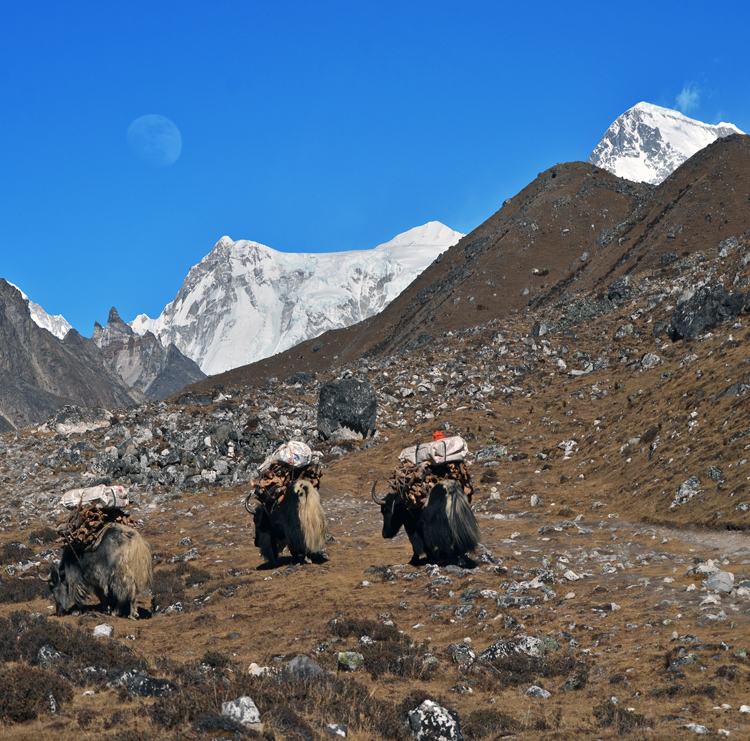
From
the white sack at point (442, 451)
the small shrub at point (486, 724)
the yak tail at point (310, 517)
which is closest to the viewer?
the small shrub at point (486, 724)

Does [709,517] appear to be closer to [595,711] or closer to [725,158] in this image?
[595,711]

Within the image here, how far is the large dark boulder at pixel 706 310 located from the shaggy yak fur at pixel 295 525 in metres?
21.9

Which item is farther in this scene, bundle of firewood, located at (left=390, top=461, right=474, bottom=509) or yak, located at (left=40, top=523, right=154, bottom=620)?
bundle of firewood, located at (left=390, top=461, right=474, bottom=509)

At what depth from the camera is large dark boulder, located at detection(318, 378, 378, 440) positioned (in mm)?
29406

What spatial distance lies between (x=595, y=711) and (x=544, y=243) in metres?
90.7

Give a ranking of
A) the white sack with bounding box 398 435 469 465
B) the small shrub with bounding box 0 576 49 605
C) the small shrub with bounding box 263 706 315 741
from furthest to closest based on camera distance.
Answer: the small shrub with bounding box 0 576 49 605
the white sack with bounding box 398 435 469 465
the small shrub with bounding box 263 706 315 741

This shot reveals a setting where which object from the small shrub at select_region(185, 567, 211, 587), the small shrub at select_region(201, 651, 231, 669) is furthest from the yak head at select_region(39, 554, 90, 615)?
the small shrub at select_region(201, 651, 231, 669)

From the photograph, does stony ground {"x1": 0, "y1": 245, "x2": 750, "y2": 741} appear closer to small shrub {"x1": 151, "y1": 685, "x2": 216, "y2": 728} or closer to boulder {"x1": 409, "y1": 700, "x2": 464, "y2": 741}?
small shrub {"x1": 151, "y1": 685, "x2": 216, "y2": 728}

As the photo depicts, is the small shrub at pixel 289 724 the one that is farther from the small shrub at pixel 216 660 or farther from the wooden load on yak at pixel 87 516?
the wooden load on yak at pixel 87 516

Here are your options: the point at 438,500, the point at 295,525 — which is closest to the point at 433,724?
the point at 438,500

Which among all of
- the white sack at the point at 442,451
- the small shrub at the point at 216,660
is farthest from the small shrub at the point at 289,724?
the white sack at the point at 442,451

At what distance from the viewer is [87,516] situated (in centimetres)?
1047

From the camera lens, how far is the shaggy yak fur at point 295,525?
42.5 ft

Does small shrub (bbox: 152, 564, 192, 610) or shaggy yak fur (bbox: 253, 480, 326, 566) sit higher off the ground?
shaggy yak fur (bbox: 253, 480, 326, 566)
